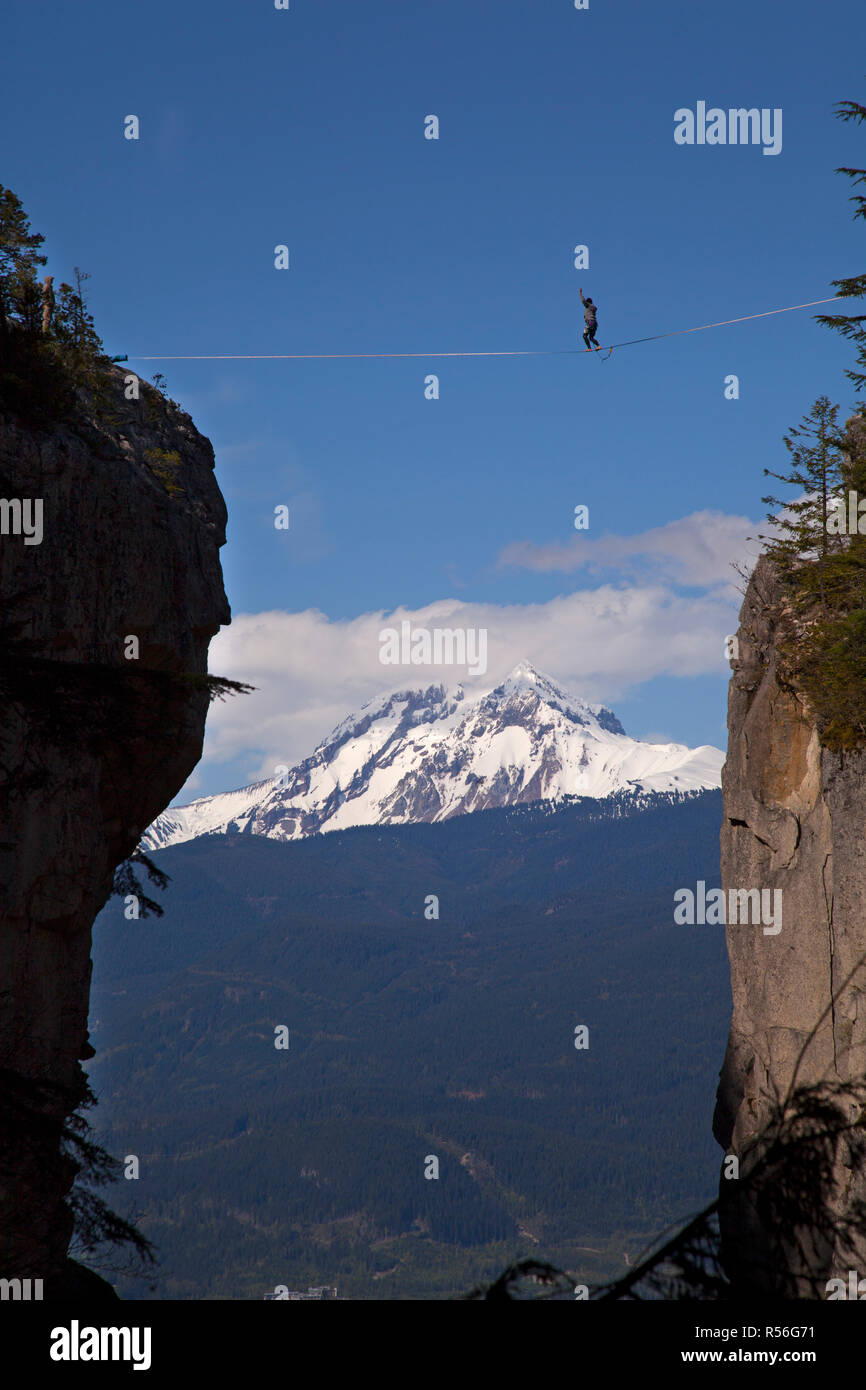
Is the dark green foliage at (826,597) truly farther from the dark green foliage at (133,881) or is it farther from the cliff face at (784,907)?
the dark green foliage at (133,881)

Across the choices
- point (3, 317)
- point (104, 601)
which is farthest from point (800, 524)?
point (3, 317)

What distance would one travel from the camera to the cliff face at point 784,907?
1128 inches

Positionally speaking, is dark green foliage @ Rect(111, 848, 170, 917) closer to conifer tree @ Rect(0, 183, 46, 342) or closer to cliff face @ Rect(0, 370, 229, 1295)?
cliff face @ Rect(0, 370, 229, 1295)

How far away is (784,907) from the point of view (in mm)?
32938

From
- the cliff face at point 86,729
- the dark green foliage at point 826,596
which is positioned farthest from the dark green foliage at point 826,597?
the cliff face at point 86,729

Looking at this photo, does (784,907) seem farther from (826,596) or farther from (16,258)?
(16,258)

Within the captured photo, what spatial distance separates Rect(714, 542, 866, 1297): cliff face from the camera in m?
28.7

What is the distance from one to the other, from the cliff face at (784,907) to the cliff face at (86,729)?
14.3 metres

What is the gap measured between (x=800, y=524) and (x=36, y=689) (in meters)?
24.2

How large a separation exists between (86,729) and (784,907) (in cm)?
2035

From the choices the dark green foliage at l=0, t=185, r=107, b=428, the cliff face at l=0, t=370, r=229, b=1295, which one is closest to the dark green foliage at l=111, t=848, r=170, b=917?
the cliff face at l=0, t=370, r=229, b=1295

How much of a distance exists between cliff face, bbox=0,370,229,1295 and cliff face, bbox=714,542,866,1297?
1428 cm
